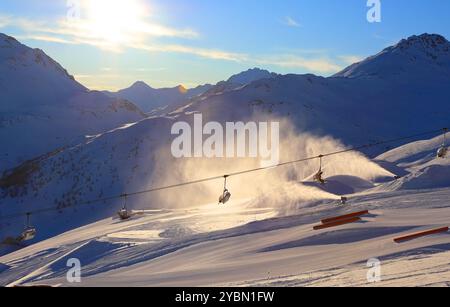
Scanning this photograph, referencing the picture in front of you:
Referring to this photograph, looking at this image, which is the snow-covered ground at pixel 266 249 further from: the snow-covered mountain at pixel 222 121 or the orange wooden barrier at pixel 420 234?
the snow-covered mountain at pixel 222 121

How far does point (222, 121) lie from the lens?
76.8 m

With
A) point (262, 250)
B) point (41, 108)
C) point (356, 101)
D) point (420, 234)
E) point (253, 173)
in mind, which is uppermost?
point (41, 108)

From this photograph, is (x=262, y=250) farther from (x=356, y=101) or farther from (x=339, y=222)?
(x=356, y=101)

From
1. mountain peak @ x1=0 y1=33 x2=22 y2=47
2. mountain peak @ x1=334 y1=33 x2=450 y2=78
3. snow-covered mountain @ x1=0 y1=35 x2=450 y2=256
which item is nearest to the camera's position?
snow-covered mountain @ x1=0 y1=35 x2=450 y2=256

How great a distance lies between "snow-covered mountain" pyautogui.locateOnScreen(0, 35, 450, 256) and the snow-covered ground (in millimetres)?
10663

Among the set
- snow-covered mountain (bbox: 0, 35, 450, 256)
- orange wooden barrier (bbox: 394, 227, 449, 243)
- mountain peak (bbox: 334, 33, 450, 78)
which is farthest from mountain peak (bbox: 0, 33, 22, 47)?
orange wooden barrier (bbox: 394, 227, 449, 243)

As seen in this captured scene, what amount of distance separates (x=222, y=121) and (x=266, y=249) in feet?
197

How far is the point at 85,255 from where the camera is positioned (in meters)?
22.8

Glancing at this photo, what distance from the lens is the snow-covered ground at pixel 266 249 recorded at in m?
12.3

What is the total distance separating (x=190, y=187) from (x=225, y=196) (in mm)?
32743

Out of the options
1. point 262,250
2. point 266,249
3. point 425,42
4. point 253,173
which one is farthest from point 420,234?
point 425,42

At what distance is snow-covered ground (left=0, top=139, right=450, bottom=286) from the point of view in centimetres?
1231

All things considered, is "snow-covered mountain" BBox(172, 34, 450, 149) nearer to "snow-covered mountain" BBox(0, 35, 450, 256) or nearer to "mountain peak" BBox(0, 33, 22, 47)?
"snow-covered mountain" BBox(0, 35, 450, 256)
